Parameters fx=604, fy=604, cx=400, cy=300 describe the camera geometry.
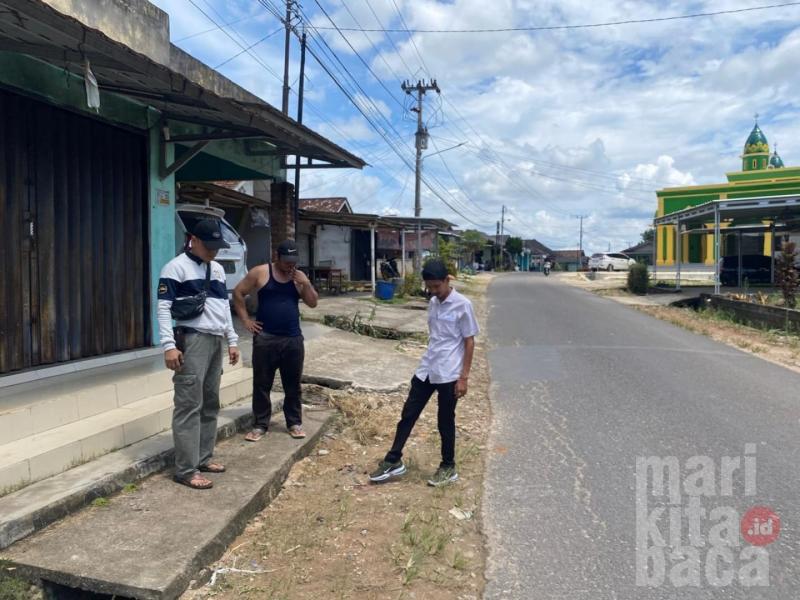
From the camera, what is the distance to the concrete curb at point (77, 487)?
3061mm

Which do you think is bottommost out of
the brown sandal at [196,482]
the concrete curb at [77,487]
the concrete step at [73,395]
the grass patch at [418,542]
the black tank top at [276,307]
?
the grass patch at [418,542]

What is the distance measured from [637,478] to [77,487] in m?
3.75

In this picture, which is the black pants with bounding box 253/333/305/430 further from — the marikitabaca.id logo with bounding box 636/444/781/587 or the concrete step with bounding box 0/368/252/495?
the marikitabaca.id logo with bounding box 636/444/781/587

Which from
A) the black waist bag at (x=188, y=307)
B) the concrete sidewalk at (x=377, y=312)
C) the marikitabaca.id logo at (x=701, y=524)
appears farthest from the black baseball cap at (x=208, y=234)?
the concrete sidewalk at (x=377, y=312)

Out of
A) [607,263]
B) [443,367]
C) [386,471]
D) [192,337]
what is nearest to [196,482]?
[192,337]

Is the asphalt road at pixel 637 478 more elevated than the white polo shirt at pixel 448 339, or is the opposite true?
the white polo shirt at pixel 448 339

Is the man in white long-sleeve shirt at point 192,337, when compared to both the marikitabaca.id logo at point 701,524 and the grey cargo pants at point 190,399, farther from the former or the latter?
the marikitabaca.id logo at point 701,524

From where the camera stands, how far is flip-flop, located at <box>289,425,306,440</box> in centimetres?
509

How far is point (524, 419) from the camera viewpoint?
6.23 meters

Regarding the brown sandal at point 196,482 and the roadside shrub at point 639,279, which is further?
the roadside shrub at point 639,279

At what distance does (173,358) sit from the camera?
3709 mm

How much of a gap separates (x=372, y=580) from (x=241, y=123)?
4585 millimetres

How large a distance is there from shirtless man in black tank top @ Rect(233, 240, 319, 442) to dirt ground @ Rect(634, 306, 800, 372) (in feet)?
26.3

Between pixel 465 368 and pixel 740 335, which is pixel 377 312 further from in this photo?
pixel 465 368
